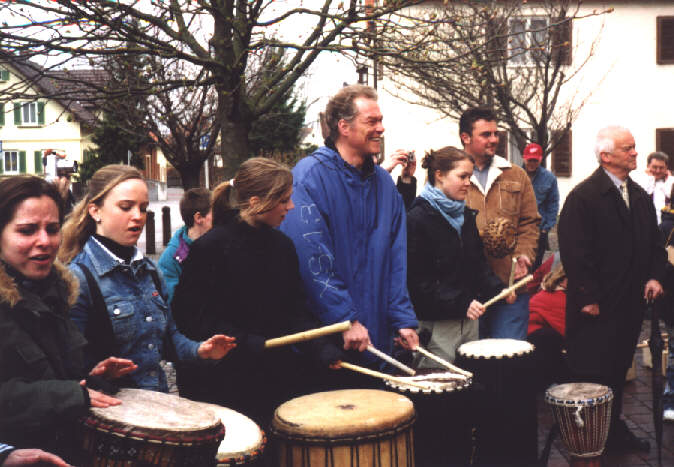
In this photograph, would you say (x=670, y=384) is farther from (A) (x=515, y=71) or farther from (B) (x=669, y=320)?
(A) (x=515, y=71)

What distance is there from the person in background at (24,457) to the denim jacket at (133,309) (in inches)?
37.8

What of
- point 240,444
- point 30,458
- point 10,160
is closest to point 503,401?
point 240,444

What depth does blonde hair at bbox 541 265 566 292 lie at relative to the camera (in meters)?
6.48

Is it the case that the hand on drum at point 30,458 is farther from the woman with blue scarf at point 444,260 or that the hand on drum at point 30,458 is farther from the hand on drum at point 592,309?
the hand on drum at point 592,309

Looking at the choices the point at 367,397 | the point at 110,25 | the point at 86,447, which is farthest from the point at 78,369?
the point at 110,25

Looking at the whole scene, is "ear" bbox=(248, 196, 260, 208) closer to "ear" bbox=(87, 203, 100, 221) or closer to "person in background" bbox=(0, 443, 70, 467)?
"ear" bbox=(87, 203, 100, 221)

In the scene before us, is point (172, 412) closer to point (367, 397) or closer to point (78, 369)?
point (78, 369)

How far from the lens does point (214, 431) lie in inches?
105

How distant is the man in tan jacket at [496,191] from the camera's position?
227 inches

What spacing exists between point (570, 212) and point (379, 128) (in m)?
1.68

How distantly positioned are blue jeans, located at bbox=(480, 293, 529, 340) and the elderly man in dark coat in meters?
0.30

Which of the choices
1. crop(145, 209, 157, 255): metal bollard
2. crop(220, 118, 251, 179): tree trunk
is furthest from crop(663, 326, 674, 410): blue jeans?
crop(145, 209, 157, 255): metal bollard

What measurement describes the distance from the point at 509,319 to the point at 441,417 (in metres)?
1.76

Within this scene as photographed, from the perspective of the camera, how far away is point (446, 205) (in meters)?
4.99
